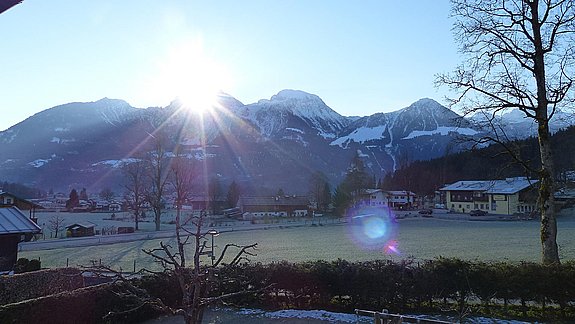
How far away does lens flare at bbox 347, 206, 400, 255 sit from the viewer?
27.7 metres

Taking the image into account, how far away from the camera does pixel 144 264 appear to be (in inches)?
869

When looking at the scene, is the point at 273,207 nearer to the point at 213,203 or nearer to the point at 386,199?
the point at 213,203

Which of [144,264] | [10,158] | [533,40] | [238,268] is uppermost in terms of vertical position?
[10,158]

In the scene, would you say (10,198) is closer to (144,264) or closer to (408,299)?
(144,264)

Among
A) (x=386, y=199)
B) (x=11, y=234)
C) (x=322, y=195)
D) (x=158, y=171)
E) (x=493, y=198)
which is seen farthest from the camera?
(x=386, y=199)

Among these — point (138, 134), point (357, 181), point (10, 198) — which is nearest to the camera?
point (10, 198)

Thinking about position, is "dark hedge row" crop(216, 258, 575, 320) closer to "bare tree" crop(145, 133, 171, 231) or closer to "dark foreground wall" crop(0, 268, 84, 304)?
"dark foreground wall" crop(0, 268, 84, 304)

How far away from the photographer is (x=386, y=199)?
266 feet

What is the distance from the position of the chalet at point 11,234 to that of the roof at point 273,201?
51.0m

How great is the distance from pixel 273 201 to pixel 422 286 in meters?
61.2


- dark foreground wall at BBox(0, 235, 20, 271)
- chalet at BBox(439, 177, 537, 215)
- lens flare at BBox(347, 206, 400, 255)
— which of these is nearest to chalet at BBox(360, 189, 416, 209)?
lens flare at BBox(347, 206, 400, 255)

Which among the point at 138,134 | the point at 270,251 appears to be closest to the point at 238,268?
the point at 270,251

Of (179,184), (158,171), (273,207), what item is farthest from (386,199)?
(179,184)

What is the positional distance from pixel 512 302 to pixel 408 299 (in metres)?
2.75
